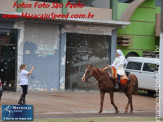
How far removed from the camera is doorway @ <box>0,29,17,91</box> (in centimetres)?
2280

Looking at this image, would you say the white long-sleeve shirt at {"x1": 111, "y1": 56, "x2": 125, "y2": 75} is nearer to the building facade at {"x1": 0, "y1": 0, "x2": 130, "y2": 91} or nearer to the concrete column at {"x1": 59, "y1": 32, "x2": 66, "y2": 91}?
the building facade at {"x1": 0, "y1": 0, "x2": 130, "y2": 91}

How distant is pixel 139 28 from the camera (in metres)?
27.5

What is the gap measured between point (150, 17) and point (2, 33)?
34.0 ft

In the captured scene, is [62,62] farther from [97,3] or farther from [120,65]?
[120,65]

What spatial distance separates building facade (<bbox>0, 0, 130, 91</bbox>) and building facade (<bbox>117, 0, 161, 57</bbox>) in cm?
86

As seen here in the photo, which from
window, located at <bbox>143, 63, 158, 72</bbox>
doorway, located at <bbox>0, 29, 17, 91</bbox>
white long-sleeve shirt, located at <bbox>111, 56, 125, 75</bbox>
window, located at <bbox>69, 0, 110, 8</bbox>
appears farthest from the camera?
window, located at <bbox>69, 0, 110, 8</bbox>

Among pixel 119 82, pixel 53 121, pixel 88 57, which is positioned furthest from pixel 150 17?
pixel 53 121

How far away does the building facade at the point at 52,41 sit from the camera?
22875 millimetres

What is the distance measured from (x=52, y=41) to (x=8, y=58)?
272 cm

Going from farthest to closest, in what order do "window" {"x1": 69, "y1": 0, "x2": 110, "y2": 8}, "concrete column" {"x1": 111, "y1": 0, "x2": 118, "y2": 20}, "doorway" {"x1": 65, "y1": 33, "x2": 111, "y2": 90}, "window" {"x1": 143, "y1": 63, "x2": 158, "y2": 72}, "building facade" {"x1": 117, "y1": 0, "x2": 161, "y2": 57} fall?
"building facade" {"x1": 117, "y1": 0, "x2": 161, "y2": 57} < "concrete column" {"x1": 111, "y1": 0, "x2": 118, "y2": 20} < "window" {"x1": 69, "y1": 0, "x2": 110, "y2": 8} < "doorway" {"x1": 65, "y1": 33, "x2": 111, "y2": 90} < "window" {"x1": 143, "y1": 63, "x2": 158, "y2": 72}

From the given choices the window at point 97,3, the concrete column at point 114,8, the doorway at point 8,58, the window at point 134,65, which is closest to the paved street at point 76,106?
the doorway at point 8,58

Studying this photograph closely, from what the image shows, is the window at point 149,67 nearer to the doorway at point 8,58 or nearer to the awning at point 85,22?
the awning at point 85,22

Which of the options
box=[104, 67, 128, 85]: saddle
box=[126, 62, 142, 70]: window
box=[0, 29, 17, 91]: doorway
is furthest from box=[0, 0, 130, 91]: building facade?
box=[104, 67, 128, 85]: saddle

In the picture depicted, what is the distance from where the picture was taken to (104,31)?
25.8 meters
